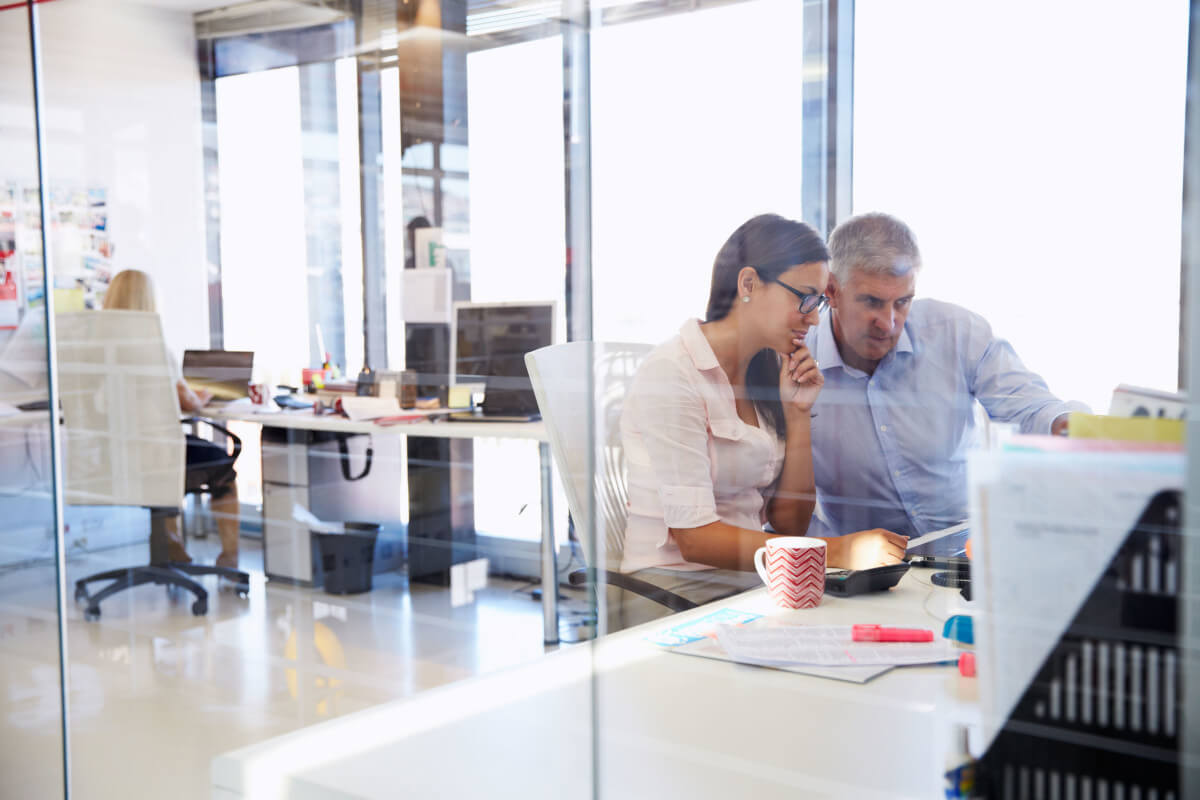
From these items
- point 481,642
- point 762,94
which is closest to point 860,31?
point 762,94

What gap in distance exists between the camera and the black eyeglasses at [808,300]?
3.38 ft

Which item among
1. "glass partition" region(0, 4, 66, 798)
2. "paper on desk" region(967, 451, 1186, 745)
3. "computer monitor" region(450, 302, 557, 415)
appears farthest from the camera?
"computer monitor" region(450, 302, 557, 415)

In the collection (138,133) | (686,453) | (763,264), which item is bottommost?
(686,453)

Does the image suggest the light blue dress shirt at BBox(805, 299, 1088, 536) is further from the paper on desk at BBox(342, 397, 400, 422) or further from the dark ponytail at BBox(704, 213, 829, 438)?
the paper on desk at BBox(342, 397, 400, 422)

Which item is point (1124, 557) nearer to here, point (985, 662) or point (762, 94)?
point (985, 662)

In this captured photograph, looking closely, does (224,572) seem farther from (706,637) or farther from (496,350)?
(706,637)

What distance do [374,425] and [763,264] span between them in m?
2.08

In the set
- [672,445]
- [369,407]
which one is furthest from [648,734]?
[369,407]

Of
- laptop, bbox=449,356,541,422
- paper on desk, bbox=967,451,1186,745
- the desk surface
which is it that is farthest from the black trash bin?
paper on desk, bbox=967,451,1186,745

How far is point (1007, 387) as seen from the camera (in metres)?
0.88

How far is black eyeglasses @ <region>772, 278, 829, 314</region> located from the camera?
1030 mm

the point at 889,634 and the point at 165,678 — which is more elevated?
the point at 889,634

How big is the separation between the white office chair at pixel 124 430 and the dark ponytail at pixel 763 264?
1.64m

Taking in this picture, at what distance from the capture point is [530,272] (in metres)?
2.70
